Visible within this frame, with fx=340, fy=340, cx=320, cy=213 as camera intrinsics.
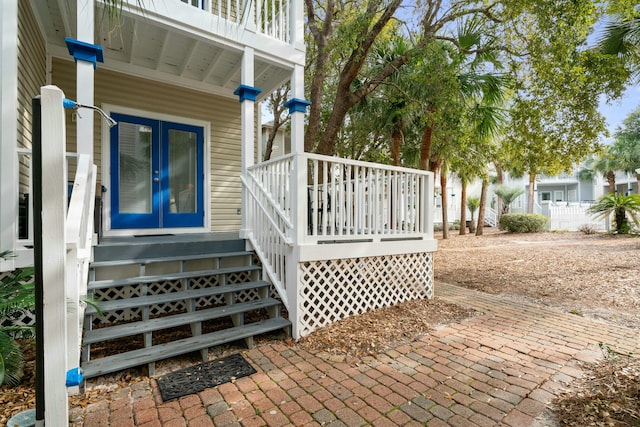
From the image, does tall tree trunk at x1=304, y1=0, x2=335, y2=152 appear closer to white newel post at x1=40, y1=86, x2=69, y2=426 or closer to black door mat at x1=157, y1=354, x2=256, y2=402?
black door mat at x1=157, y1=354, x2=256, y2=402

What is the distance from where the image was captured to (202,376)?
2771 millimetres

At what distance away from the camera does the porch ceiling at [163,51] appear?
4.32 metres

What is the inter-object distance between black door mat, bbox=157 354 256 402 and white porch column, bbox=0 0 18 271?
6.25 feet

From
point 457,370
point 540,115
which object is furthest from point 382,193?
point 540,115

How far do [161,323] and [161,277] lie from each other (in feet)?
2.00

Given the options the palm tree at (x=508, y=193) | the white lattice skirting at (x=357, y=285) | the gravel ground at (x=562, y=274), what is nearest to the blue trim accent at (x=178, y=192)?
the white lattice skirting at (x=357, y=285)

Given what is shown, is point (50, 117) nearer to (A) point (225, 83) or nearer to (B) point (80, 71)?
(B) point (80, 71)

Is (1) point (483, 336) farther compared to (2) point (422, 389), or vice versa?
(1) point (483, 336)

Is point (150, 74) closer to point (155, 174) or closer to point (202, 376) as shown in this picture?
point (155, 174)

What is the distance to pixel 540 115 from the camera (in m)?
5.48

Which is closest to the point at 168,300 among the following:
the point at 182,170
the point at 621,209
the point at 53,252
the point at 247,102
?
the point at 53,252

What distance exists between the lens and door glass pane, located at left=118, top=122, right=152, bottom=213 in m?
5.57

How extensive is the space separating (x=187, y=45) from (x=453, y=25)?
5.31 metres

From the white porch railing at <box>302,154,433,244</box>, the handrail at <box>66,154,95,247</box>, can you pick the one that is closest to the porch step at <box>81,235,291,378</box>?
the handrail at <box>66,154,95,247</box>
